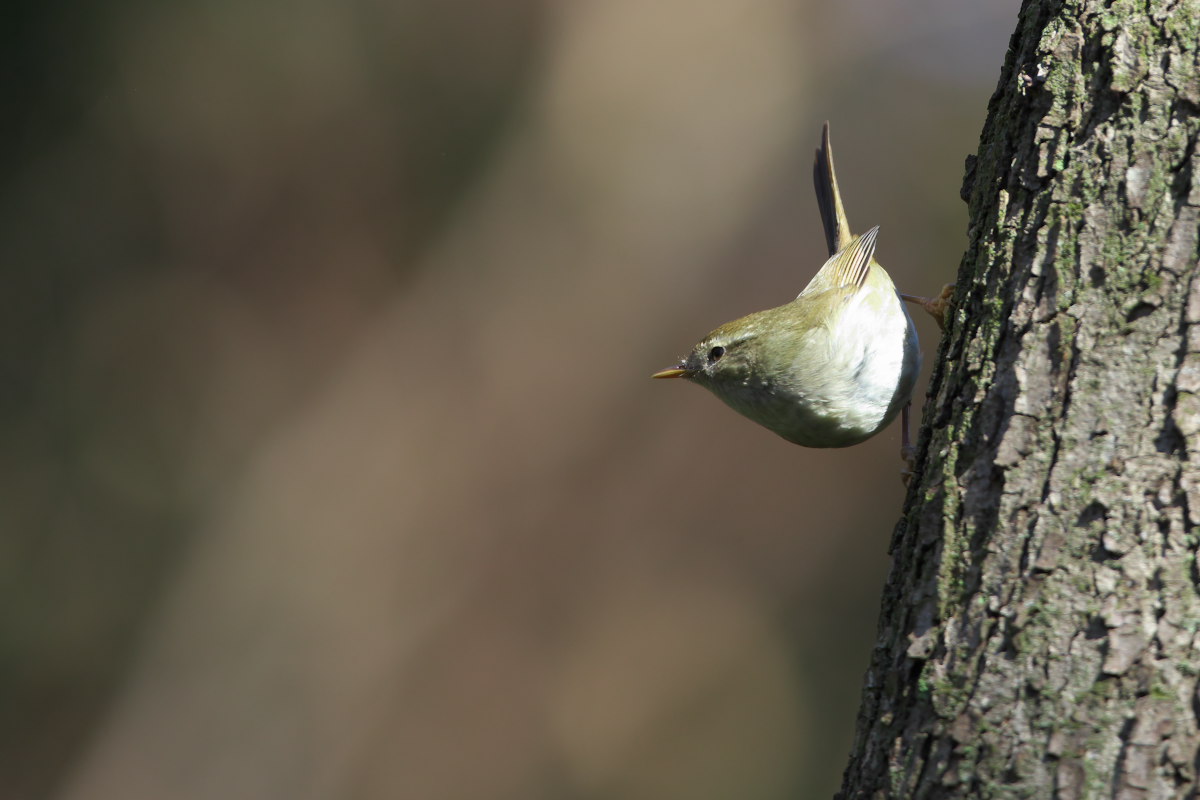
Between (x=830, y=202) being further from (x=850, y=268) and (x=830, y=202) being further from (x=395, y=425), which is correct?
(x=395, y=425)

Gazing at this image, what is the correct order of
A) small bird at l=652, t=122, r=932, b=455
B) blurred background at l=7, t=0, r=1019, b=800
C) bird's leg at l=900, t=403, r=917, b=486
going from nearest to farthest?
bird's leg at l=900, t=403, r=917, b=486, small bird at l=652, t=122, r=932, b=455, blurred background at l=7, t=0, r=1019, b=800

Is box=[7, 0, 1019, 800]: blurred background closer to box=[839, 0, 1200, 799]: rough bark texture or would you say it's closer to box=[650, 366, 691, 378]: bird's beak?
box=[650, 366, 691, 378]: bird's beak

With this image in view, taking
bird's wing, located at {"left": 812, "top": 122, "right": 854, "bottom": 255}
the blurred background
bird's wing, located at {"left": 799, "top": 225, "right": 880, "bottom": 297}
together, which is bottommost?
the blurred background

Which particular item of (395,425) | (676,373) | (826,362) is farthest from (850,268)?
(395,425)

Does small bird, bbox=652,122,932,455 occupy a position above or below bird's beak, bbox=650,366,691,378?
above

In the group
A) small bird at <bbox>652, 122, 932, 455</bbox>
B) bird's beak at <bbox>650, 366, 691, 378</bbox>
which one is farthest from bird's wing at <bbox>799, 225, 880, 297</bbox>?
bird's beak at <bbox>650, 366, 691, 378</bbox>

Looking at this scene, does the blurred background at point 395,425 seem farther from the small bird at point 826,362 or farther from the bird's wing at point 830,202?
the small bird at point 826,362
